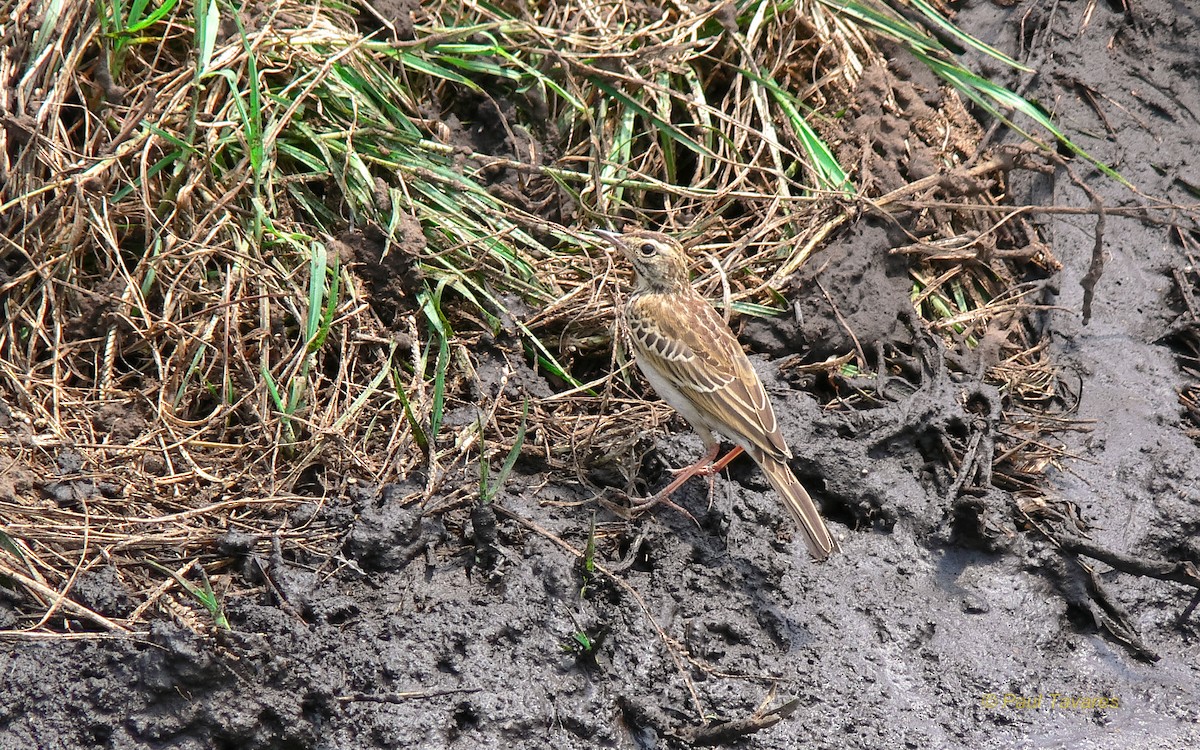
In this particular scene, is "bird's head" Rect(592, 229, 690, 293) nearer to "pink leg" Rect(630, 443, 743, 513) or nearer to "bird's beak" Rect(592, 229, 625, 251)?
"bird's beak" Rect(592, 229, 625, 251)

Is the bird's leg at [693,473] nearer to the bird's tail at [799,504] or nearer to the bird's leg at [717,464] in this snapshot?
the bird's leg at [717,464]

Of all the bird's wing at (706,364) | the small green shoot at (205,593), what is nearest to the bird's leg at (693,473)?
the bird's wing at (706,364)

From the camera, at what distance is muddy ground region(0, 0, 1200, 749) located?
4008 millimetres

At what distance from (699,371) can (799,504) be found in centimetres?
80

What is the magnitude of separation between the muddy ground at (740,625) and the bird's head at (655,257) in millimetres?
638

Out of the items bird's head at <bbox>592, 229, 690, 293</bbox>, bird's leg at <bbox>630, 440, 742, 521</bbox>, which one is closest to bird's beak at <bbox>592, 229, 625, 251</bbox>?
bird's head at <bbox>592, 229, 690, 293</bbox>

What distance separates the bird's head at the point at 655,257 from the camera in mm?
5504

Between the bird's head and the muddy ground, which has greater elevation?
the bird's head

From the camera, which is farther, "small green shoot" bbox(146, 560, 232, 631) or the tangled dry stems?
the tangled dry stems

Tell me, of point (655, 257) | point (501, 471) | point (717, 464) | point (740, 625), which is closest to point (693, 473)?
point (717, 464)

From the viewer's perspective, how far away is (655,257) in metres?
5.51

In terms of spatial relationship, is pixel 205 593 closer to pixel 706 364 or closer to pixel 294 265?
pixel 294 265

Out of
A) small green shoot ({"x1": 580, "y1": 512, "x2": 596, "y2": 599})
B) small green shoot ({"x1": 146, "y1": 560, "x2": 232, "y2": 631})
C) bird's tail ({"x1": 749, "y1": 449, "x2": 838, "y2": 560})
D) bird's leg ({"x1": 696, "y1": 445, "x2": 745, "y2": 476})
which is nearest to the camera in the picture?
small green shoot ({"x1": 146, "y1": 560, "x2": 232, "y2": 631})

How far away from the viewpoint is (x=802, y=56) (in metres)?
6.86
